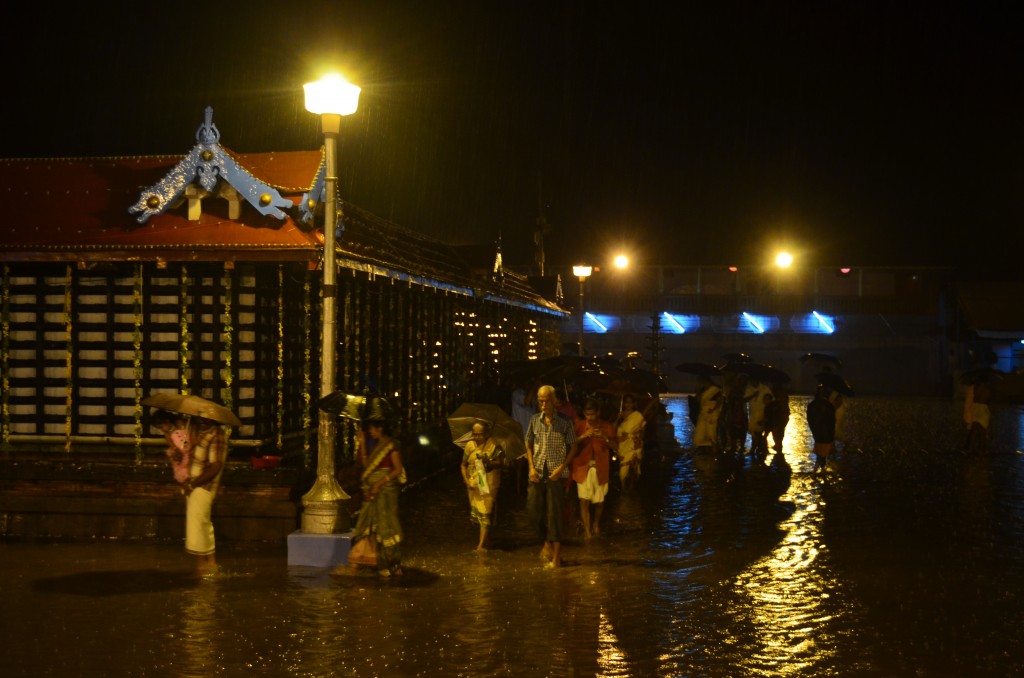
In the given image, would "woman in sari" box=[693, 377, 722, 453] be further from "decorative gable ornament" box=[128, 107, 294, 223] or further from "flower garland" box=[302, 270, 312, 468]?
"decorative gable ornament" box=[128, 107, 294, 223]

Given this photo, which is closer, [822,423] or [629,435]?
[629,435]

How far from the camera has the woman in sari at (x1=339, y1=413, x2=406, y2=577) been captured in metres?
10.9

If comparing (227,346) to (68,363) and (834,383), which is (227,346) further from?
(834,383)

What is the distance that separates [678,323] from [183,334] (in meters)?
47.5

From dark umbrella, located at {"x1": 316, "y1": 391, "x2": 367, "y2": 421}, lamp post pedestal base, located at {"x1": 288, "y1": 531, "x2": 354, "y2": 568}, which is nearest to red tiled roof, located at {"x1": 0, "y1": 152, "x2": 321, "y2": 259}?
dark umbrella, located at {"x1": 316, "y1": 391, "x2": 367, "y2": 421}

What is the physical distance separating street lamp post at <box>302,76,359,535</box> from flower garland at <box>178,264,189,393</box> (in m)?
2.71

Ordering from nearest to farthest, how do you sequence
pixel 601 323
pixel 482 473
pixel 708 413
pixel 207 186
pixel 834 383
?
pixel 482 473, pixel 207 186, pixel 834 383, pixel 708 413, pixel 601 323

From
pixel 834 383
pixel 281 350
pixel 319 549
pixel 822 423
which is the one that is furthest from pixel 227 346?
pixel 834 383

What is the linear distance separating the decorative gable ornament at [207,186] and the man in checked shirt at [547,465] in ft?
13.0

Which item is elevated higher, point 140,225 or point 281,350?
point 140,225

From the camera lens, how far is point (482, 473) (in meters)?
12.4

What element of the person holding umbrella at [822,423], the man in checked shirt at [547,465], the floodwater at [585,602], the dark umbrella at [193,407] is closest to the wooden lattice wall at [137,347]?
the floodwater at [585,602]

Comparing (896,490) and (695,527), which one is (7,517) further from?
(896,490)

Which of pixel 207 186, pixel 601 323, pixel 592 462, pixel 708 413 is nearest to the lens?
pixel 592 462
